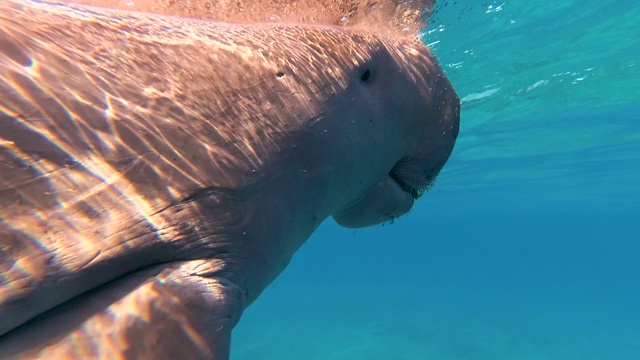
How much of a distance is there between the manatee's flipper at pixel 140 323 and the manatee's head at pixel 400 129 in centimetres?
109

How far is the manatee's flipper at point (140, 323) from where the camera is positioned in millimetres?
1244

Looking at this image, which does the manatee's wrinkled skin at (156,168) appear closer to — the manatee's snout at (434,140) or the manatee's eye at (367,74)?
the manatee's eye at (367,74)

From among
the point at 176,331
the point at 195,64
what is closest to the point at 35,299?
the point at 176,331

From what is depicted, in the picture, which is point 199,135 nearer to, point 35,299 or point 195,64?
point 195,64

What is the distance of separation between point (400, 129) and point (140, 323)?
1732 mm

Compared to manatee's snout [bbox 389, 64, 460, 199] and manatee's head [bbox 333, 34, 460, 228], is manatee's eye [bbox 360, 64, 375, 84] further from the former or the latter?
manatee's snout [bbox 389, 64, 460, 199]

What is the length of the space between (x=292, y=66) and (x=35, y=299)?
1402 millimetres

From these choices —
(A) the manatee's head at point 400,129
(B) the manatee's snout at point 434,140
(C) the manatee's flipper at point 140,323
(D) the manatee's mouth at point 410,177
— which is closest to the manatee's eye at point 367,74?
(A) the manatee's head at point 400,129

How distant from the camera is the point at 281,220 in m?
1.83

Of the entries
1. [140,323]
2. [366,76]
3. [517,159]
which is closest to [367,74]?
[366,76]

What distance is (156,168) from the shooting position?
1.56 metres

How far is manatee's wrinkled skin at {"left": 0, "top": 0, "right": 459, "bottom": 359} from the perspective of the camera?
1.28 meters

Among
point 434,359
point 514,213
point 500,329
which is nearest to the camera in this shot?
point 434,359

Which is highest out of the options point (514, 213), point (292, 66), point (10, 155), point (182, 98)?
point (10, 155)
